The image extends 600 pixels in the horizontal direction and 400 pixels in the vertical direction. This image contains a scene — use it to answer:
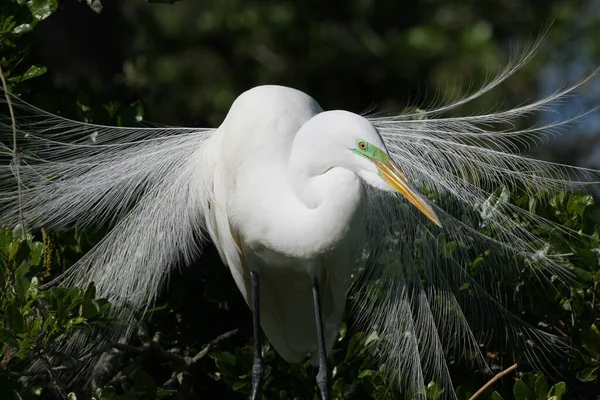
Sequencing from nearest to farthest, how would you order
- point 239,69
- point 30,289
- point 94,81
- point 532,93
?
point 30,289
point 94,81
point 532,93
point 239,69

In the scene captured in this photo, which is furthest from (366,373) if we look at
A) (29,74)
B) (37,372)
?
(29,74)

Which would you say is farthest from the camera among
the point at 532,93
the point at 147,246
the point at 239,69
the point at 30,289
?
the point at 239,69

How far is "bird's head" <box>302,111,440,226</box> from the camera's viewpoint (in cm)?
250

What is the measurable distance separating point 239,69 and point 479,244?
3.20m

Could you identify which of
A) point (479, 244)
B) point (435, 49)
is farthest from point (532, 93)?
point (479, 244)

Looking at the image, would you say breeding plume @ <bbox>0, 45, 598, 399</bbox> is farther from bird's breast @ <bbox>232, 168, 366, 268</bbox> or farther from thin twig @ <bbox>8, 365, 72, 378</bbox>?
thin twig @ <bbox>8, 365, 72, 378</bbox>

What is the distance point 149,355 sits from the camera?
10.0 ft

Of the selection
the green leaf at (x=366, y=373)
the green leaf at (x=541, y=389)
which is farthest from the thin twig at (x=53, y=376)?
the green leaf at (x=541, y=389)

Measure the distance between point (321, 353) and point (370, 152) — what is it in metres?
0.74

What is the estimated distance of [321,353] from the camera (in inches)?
119

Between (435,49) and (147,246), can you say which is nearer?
(147,246)

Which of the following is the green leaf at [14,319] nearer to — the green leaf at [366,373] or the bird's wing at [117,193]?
the bird's wing at [117,193]

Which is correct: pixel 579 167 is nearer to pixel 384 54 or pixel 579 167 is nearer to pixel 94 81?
pixel 94 81

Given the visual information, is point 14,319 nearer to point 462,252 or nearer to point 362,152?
point 362,152
